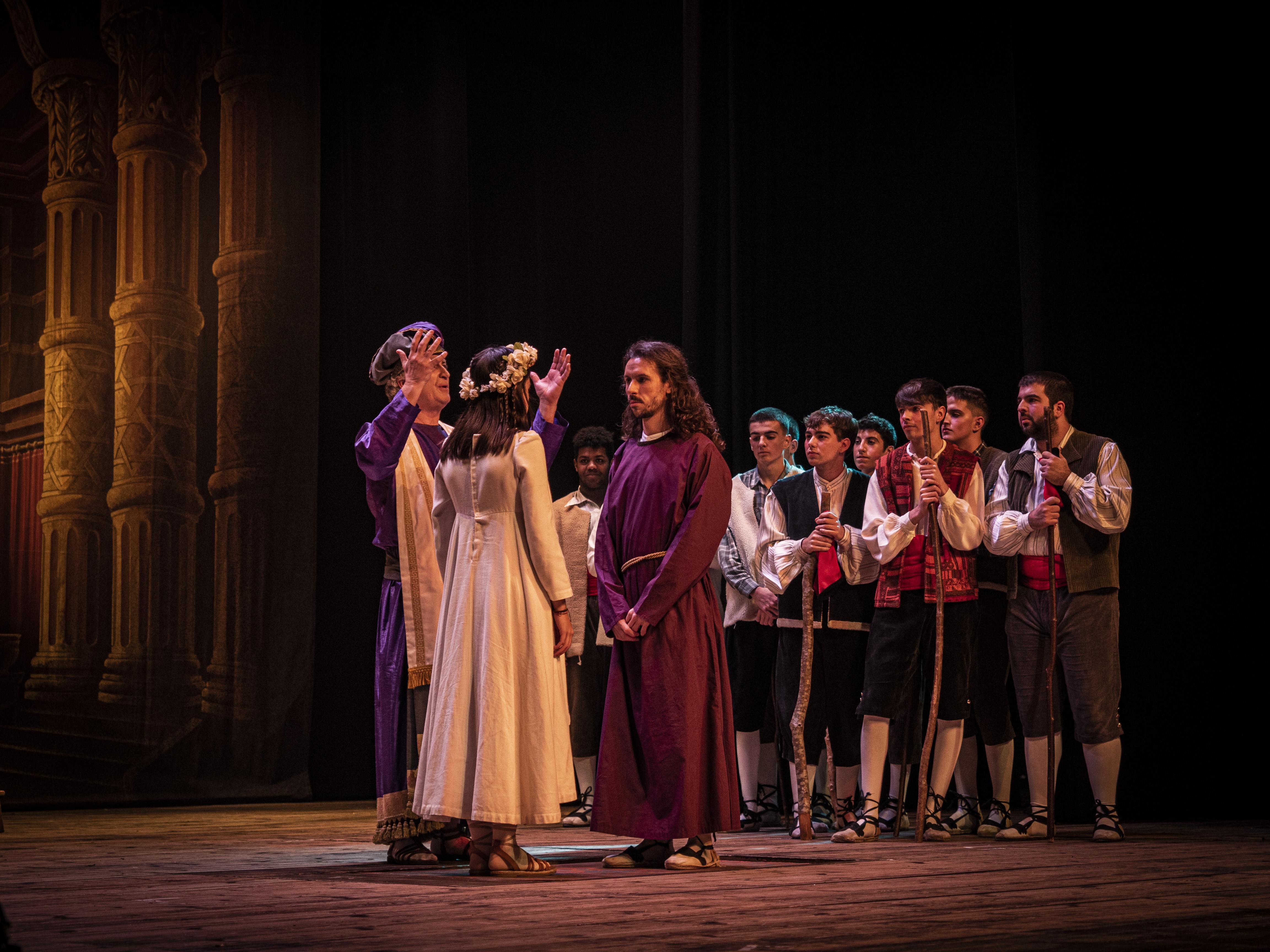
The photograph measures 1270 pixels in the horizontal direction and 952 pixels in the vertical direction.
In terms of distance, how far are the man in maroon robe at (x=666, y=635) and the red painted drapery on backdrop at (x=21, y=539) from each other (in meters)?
3.32

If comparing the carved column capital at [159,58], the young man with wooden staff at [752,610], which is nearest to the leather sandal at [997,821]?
the young man with wooden staff at [752,610]

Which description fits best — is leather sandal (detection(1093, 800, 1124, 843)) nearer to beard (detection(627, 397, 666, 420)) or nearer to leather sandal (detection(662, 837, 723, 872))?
leather sandal (detection(662, 837, 723, 872))

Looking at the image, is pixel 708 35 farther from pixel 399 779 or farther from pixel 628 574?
pixel 399 779

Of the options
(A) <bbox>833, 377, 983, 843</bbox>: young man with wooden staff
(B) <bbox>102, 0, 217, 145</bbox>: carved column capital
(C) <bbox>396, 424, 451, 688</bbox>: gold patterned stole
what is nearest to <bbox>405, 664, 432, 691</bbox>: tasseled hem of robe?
(C) <bbox>396, 424, 451, 688</bbox>: gold patterned stole

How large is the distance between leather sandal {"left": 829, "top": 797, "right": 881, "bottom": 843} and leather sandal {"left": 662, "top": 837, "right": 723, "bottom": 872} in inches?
34.9

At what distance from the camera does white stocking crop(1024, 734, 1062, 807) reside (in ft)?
14.6

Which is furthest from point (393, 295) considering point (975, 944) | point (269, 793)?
point (975, 944)

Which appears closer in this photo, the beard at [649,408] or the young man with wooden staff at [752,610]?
the beard at [649,408]

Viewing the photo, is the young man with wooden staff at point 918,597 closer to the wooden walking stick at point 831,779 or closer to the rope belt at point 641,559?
the wooden walking stick at point 831,779

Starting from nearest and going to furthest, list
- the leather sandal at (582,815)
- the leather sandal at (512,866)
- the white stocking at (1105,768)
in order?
the leather sandal at (512,866) < the white stocking at (1105,768) < the leather sandal at (582,815)

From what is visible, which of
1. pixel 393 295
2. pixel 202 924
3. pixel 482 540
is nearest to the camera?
pixel 202 924

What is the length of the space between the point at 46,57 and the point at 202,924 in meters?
4.77

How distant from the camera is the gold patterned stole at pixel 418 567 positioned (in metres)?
3.70

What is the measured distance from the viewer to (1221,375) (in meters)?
5.26
